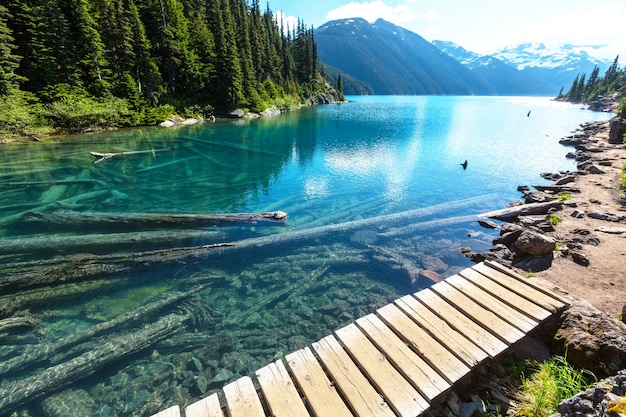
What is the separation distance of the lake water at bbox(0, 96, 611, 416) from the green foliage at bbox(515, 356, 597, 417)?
16.3 feet

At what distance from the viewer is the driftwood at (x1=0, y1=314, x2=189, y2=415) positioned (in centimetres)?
670

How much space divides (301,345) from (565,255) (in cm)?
1198

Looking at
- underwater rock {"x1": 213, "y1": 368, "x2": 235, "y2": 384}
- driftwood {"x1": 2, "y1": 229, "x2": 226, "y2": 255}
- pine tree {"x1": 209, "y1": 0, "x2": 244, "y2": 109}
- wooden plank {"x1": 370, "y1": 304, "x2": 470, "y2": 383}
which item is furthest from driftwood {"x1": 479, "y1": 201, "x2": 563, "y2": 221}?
pine tree {"x1": 209, "y1": 0, "x2": 244, "y2": 109}

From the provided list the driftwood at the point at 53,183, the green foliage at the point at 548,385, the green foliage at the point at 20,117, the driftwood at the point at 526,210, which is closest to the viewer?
the green foliage at the point at 548,385

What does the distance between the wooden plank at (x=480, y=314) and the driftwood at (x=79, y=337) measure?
354 inches

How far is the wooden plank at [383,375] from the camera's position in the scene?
173 inches

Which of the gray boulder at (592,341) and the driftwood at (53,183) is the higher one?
the gray boulder at (592,341)

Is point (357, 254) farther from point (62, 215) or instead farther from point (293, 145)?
point (293, 145)

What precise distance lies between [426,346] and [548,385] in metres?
2.24

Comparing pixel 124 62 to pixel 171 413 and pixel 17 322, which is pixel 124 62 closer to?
pixel 17 322

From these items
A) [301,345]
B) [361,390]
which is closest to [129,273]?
[301,345]

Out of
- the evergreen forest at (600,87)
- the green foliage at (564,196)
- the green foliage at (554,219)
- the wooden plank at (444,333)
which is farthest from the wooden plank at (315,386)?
the evergreen forest at (600,87)

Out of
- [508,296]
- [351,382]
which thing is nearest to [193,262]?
[351,382]

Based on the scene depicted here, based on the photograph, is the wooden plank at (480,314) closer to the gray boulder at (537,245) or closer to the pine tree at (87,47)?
the gray boulder at (537,245)
